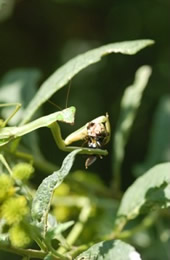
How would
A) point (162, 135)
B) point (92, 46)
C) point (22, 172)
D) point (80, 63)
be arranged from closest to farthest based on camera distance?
point (22, 172)
point (80, 63)
point (162, 135)
point (92, 46)

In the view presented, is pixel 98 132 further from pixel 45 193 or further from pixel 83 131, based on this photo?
pixel 45 193

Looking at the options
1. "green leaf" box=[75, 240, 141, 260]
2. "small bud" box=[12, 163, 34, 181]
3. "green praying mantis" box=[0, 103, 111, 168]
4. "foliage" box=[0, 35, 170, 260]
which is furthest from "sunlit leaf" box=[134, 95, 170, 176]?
A: "green leaf" box=[75, 240, 141, 260]

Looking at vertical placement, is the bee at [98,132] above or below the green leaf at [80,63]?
below

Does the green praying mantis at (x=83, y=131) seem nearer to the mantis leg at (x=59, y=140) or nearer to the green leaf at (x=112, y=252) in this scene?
the mantis leg at (x=59, y=140)

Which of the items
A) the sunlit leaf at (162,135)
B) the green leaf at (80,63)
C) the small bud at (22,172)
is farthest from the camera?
the sunlit leaf at (162,135)

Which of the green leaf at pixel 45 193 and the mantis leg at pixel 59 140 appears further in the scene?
the mantis leg at pixel 59 140

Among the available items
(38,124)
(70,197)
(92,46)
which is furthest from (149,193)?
(92,46)

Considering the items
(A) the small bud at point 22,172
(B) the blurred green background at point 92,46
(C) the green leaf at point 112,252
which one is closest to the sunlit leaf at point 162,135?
(B) the blurred green background at point 92,46

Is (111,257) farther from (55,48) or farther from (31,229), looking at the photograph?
(55,48)
